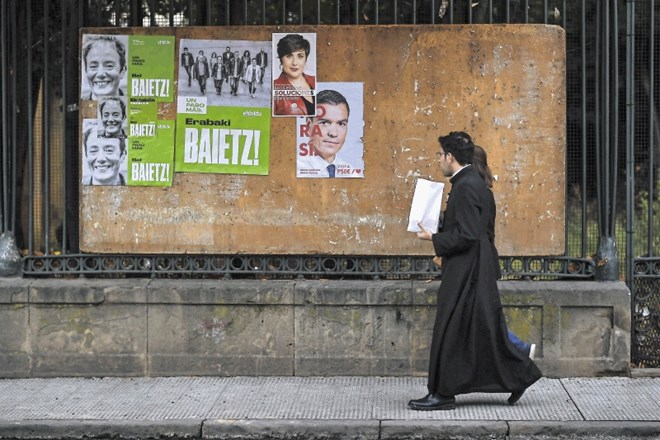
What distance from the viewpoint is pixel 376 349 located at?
949cm

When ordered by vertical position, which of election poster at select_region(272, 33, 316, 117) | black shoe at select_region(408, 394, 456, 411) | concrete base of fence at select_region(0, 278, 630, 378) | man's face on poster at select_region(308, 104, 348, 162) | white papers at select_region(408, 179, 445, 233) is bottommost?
black shoe at select_region(408, 394, 456, 411)

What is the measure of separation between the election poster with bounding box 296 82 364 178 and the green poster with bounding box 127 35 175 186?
1.10 meters

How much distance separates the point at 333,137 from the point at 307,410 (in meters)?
2.33

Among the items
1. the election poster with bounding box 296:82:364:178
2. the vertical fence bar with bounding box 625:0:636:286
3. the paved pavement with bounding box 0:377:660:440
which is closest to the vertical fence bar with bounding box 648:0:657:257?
the vertical fence bar with bounding box 625:0:636:286

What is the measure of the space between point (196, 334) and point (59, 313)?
1113 mm

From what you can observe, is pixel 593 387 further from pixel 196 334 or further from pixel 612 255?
→ pixel 196 334

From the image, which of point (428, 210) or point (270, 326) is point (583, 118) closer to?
point (428, 210)

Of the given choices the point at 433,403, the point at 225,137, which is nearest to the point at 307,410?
the point at 433,403

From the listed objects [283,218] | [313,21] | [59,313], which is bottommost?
[59,313]

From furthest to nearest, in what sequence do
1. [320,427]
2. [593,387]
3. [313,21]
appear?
[313,21]
[593,387]
[320,427]

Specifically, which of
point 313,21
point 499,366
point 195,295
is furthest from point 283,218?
point 499,366

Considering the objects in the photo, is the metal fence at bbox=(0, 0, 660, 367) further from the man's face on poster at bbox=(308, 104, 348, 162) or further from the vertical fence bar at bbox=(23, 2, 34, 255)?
the man's face on poster at bbox=(308, 104, 348, 162)

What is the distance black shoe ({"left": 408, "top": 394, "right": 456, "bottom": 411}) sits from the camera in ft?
27.5

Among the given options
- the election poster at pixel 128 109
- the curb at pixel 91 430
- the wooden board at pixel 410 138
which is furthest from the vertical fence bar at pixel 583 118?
the curb at pixel 91 430
